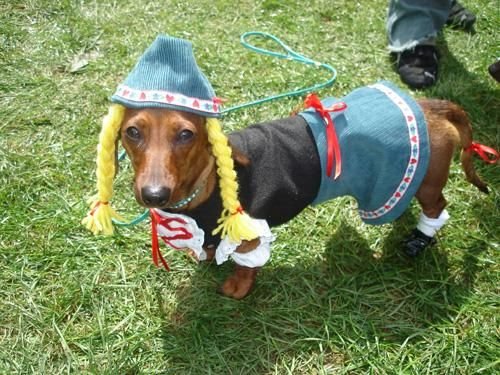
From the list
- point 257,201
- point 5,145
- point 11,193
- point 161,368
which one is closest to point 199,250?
point 257,201

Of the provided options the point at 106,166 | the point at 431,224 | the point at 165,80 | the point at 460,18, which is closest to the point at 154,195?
the point at 106,166

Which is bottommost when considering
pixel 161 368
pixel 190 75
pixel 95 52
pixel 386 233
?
pixel 161 368

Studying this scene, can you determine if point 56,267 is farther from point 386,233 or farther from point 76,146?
point 386,233

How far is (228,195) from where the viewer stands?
88.0 inches

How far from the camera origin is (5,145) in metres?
3.61

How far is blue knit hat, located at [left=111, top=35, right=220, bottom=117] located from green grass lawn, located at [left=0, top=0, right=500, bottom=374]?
1221mm

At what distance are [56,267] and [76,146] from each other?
→ 3.27ft

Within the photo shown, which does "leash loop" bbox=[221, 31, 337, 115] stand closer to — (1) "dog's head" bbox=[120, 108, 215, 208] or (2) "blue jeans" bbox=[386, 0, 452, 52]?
(2) "blue jeans" bbox=[386, 0, 452, 52]

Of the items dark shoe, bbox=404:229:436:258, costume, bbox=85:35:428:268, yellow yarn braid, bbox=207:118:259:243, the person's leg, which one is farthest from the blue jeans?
yellow yarn braid, bbox=207:118:259:243

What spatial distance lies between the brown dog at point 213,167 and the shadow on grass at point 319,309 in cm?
15

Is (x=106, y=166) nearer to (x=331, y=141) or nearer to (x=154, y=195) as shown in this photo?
(x=154, y=195)

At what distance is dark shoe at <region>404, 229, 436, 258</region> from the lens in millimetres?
2898

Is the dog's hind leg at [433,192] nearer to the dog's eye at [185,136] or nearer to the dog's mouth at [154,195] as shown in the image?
the dog's eye at [185,136]

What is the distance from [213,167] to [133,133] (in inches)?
17.4
